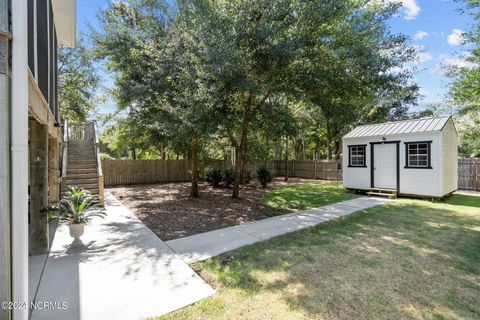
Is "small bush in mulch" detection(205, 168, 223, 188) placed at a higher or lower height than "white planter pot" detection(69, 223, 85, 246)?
higher

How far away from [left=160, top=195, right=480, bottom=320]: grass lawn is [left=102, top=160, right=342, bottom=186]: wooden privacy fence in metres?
11.0

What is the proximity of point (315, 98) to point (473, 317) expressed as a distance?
6442 mm

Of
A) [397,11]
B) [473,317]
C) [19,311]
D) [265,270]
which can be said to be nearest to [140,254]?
[265,270]

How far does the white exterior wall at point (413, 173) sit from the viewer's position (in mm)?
8766

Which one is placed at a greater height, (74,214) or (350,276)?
(74,214)

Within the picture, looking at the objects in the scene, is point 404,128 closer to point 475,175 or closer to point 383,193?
point 383,193

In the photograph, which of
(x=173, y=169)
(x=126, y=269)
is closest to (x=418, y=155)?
(x=126, y=269)

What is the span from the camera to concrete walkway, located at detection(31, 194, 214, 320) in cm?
259

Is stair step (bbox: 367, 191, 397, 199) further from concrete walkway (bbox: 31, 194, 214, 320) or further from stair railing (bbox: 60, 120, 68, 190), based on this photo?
stair railing (bbox: 60, 120, 68, 190)

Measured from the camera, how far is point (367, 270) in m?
3.50

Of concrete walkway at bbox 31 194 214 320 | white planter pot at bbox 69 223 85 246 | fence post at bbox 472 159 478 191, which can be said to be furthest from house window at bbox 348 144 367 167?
white planter pot at bbox 69 223 85 246

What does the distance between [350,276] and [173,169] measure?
1319cm

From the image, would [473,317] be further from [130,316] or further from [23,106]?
[23,106]

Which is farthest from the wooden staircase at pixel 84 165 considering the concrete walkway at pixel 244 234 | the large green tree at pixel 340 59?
the large green tree at pixel 340 59
